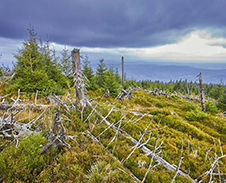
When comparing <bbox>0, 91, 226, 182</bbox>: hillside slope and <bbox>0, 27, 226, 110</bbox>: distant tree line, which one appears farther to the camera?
<bbox>0, 27, 226, 110</bbox>: distant tree line

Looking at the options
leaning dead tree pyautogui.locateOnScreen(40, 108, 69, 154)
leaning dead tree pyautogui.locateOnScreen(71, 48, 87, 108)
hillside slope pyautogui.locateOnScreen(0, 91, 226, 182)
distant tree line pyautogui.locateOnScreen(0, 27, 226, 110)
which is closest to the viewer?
hillside slope pyautogui.locateOnScreen(0, 91, 226, 182)

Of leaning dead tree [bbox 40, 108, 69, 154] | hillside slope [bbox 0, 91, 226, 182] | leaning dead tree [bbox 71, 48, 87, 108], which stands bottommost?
hillside slope [bbox 0, 91, 226, 182]

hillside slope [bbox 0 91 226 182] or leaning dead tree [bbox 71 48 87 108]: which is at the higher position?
leaning dead tree [bbox 71 48 87 108]

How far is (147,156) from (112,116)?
3.25 meters

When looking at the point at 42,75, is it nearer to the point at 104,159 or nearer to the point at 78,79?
A: the point at 78,79

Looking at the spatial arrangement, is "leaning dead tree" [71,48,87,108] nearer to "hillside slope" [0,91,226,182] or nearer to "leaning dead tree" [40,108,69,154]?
"hillside slope" [0,91,226,182]

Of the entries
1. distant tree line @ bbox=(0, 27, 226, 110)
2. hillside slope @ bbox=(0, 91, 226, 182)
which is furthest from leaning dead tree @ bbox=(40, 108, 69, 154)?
distant tree line @ bbox=(0, 27, 226, 110)

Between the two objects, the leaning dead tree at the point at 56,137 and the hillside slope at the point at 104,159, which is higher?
the leaning dead tree at the point at 56,137

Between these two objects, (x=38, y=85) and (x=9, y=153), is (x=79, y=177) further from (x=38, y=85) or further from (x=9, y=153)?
(x=38, y=85)

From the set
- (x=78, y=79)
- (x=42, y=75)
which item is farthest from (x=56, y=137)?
(x=42, y=75)

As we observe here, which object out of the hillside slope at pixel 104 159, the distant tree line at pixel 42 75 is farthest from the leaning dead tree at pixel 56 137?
the distant tree line at pixel 42 75

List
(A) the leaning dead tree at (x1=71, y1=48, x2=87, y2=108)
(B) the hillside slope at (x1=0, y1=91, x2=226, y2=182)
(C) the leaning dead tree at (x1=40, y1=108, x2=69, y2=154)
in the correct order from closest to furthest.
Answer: (B) the hillside slope at (x1=0, y1=91, x2=226, y2=182)
(C) the leaning dead tree at (x1=40, y1=108, x2=69, y2=154)
(A) the leaning dead tree at (x1=71, y1=48, x2=87, y2=108)

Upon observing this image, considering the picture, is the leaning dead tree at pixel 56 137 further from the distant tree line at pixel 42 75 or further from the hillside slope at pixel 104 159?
the distant tree line at pixel 42 75

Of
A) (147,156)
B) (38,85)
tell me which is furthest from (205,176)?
(38,85)
